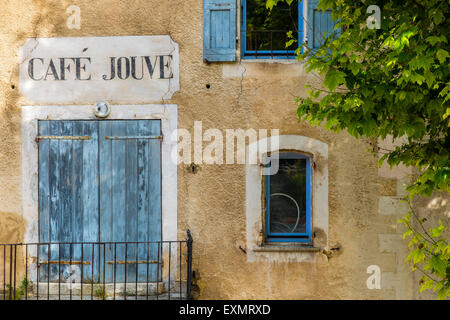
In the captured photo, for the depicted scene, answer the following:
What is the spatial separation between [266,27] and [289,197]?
2.17 meters

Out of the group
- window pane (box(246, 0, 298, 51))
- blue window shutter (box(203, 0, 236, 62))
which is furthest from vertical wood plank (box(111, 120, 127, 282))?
window pane (box(246, 0, 298, 51))

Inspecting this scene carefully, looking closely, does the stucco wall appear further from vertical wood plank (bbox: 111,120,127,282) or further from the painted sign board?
vertical wood plank (bbox: 111,120,127,282)

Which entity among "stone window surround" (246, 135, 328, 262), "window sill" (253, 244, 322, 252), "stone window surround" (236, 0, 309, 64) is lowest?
"window sill" (253, 244, 322, 252)

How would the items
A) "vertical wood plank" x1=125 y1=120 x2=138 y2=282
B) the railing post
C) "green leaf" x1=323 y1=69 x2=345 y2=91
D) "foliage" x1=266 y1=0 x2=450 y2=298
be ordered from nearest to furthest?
"foliage" x1=266 y1=0 x2=450 y2=298 → "green leaf" x1=323 y1=69 x2=345 y2=91 → the railing post → "vertical wood plank" x1=125 y1=120 x2=138 y2=282

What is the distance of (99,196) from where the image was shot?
6.21 m

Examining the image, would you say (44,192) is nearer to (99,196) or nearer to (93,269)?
(99,196)

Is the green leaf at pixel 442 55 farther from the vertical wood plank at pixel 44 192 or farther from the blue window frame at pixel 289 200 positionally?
the vertical wood plank at pixel 44 192

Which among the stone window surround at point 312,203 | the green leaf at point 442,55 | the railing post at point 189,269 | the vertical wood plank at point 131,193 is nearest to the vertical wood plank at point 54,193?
the vertical wood plank at point 131,193

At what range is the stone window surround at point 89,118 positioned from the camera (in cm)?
620

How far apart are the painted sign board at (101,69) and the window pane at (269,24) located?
1.02 metres

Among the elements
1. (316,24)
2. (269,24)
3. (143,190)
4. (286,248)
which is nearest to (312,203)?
(286,248)

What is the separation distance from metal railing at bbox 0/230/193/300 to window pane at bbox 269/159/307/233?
1.17m

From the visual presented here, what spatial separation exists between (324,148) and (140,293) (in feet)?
9.41

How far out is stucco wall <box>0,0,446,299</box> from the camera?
6121 millimetres
